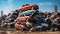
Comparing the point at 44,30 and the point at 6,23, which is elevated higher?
the point at 6,23

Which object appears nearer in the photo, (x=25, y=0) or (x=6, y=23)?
(x=25, y=0)

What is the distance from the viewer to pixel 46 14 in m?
5.96

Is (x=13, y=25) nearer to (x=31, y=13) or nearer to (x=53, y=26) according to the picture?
(x=31, y=13)

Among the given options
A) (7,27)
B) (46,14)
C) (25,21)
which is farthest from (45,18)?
(7,27)

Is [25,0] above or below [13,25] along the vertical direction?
above

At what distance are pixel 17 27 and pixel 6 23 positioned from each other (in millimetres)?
437

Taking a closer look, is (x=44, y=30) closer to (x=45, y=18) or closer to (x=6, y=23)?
(x=45, y=18)

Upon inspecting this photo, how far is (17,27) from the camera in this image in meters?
5.85

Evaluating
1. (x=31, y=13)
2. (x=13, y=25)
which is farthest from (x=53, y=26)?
(x=13, y=25)

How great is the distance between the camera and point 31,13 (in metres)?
5.79

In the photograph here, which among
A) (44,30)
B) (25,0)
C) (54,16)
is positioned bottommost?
(44,30)

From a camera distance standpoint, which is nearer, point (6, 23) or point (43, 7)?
point (43, 7)

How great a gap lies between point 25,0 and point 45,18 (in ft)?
2.42

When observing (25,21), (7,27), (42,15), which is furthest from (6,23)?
(42,15)
